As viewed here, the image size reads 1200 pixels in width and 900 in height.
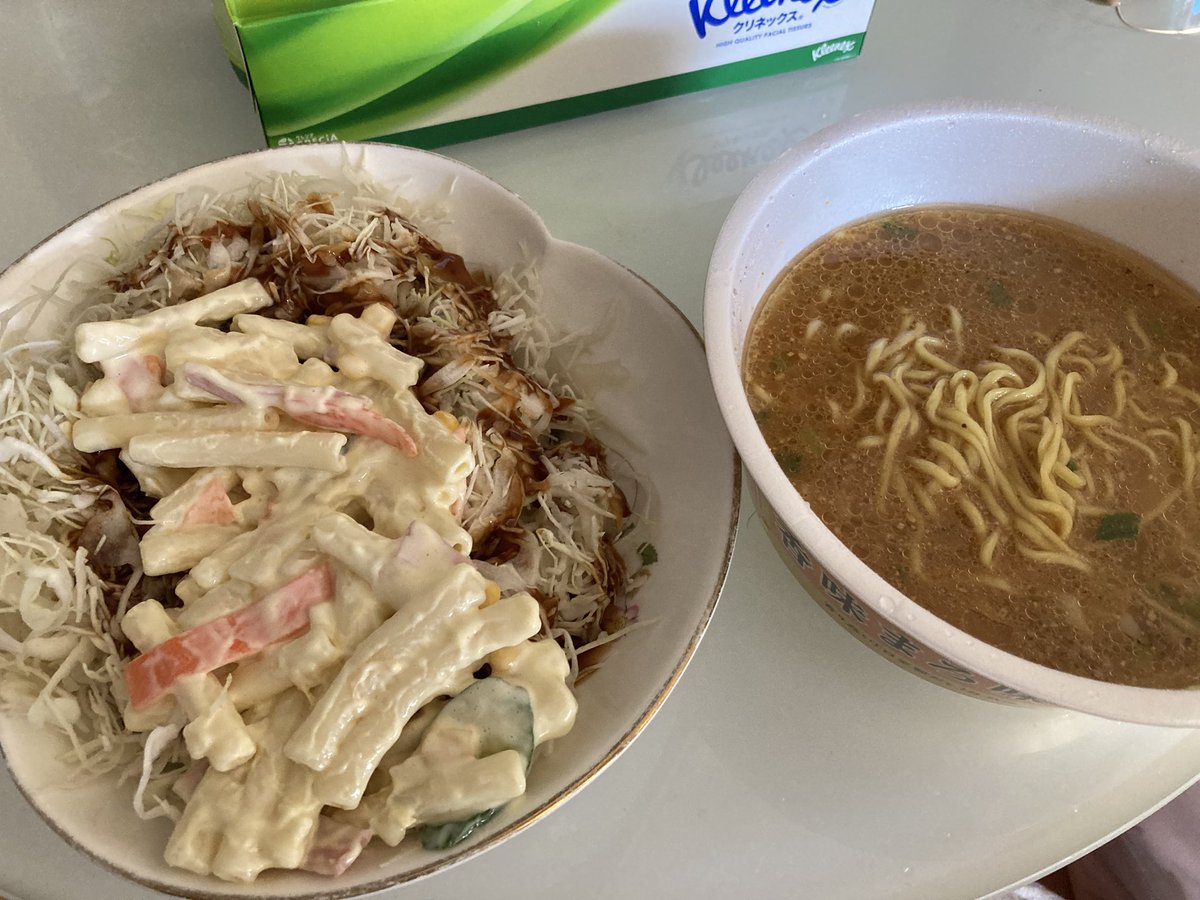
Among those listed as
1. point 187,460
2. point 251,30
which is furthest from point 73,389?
point 251,30

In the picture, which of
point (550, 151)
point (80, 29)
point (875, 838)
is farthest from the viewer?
point (80, 29)

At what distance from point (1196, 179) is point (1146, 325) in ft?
0.45

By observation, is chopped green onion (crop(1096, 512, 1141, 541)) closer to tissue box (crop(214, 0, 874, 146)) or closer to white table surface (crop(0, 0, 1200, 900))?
white table surface (crop(0, 0, 1200, 900))

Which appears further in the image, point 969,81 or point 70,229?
point 969,81

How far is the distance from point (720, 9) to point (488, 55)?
11.2 inches

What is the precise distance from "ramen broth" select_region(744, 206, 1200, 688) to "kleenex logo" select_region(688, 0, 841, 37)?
13.5 inches

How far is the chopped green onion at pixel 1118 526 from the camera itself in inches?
29.9

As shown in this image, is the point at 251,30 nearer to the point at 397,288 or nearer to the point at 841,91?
the point at 397,288

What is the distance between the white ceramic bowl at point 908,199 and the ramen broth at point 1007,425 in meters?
0.02

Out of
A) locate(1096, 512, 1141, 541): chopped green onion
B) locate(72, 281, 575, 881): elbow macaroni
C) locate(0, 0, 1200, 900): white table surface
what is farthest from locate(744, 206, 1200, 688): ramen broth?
Answer: locate(72, 281, 575, 881): elbow macaroni

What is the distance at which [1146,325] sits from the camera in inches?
34.1

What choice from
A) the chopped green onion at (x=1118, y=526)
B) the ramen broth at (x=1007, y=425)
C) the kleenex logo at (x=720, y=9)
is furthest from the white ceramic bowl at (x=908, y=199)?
the kleenex logo at (x=720, y=9)

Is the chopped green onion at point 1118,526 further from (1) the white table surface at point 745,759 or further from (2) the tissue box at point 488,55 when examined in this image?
(2) the tissue box at point 488,55

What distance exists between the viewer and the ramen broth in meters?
0.72
